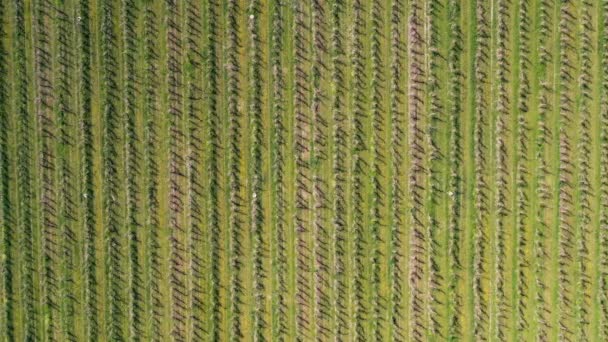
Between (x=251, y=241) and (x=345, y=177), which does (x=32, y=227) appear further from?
(x=345, y=177)

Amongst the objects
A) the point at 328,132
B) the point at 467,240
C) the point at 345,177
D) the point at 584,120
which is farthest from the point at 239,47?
the point at 584,120

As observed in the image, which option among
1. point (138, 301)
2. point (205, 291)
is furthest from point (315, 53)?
point (138, 301)

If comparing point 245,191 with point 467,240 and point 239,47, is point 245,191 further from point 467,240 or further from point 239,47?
point 467,240

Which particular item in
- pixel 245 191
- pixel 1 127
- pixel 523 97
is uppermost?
pixel 523 97

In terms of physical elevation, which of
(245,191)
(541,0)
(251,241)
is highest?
(541,0)

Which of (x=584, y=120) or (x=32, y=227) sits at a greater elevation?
(x=584, y=120)

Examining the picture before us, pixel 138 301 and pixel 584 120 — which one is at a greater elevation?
pixel 584 120
